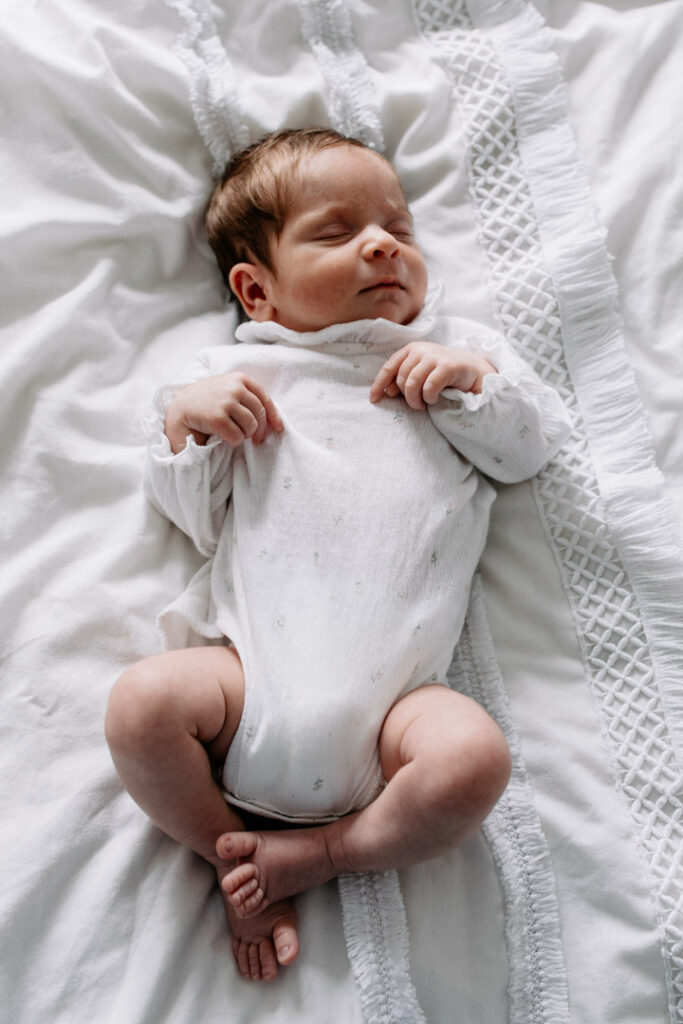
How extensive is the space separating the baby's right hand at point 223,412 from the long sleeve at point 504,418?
0.22 meters

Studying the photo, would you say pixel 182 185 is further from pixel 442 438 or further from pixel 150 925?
pixel 150 925

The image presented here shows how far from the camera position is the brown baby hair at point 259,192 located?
127cm

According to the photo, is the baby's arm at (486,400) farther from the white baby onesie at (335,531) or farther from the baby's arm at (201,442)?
the baby's arm at (201,442)

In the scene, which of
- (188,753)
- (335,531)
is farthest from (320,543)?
(188,753)

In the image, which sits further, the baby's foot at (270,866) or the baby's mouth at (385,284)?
the baby's mouth at (385,284)

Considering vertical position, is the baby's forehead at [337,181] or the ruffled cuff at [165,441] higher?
the baby's forehead at [337,181]

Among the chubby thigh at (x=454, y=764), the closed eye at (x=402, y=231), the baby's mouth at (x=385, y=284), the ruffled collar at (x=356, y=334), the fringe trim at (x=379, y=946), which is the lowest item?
the fringe trim at (x=379, y=946)

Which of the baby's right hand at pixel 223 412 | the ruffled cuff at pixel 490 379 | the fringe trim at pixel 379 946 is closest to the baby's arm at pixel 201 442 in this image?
the baby's right hand at pixel 223 412

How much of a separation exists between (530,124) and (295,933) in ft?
3.69

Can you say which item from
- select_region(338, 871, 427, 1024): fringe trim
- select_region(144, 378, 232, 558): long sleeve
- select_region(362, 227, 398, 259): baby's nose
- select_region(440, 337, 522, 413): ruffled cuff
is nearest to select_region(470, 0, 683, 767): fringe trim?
select_region(440, 337, 522, 413): ruffled cuff

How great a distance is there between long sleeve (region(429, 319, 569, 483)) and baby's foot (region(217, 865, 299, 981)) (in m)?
0.58

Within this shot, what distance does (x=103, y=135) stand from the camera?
1312mm

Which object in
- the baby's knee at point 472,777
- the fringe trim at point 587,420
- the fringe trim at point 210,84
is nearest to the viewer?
the baby's knee at point 472,777

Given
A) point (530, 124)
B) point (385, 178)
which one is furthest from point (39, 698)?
point (530, 124)
